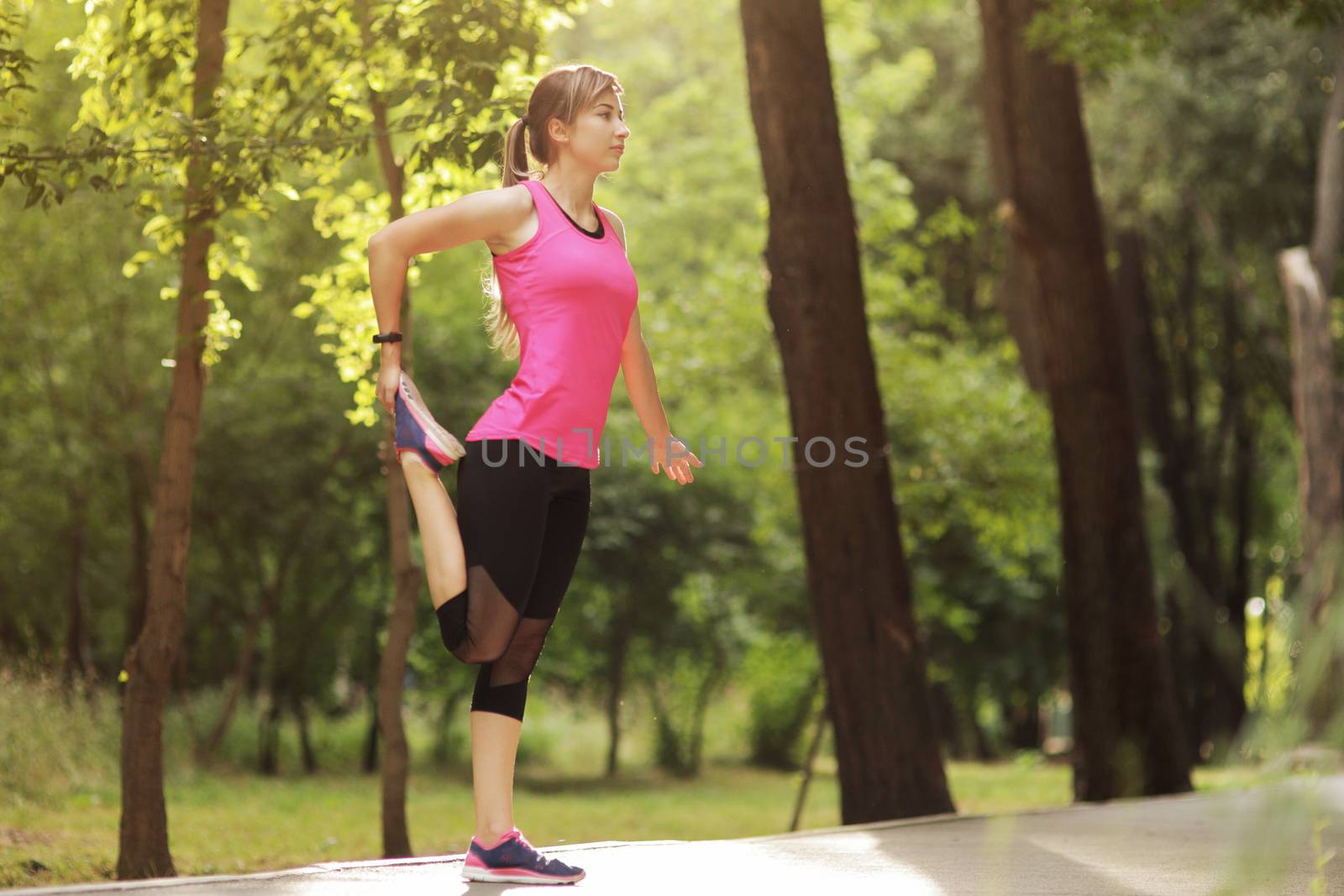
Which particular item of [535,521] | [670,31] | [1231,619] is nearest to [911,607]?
[535,521]

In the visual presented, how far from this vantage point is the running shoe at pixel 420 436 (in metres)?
3.88

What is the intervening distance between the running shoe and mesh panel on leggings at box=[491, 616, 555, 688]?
0.50m

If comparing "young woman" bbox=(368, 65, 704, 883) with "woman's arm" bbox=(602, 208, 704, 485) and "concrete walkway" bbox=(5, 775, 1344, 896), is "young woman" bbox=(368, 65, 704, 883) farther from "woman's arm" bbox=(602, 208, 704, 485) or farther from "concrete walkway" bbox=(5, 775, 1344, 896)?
"concrete walkway" bbox=(5, 775, 1344, 896)

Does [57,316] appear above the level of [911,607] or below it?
above

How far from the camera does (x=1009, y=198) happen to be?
10336mm

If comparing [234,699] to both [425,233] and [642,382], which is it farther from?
[425,233]

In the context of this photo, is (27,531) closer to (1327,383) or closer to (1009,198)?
(1009,198)

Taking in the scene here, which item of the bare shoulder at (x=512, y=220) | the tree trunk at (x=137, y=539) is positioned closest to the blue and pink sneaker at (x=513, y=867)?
the bare shoulder at (x=512, y=220)

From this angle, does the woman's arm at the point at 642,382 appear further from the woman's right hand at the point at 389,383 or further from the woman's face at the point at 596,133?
the woman's right hand at the point at 389,383

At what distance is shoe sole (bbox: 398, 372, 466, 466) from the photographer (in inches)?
153

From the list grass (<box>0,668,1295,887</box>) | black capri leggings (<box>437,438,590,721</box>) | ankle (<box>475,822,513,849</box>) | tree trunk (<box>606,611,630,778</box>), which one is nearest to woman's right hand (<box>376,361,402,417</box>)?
black capri leggings (<box>437,438,590,721</box>)

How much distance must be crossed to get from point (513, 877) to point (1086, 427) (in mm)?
6816

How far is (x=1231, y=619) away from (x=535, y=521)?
2332 cm

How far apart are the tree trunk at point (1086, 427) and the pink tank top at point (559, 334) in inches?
256
